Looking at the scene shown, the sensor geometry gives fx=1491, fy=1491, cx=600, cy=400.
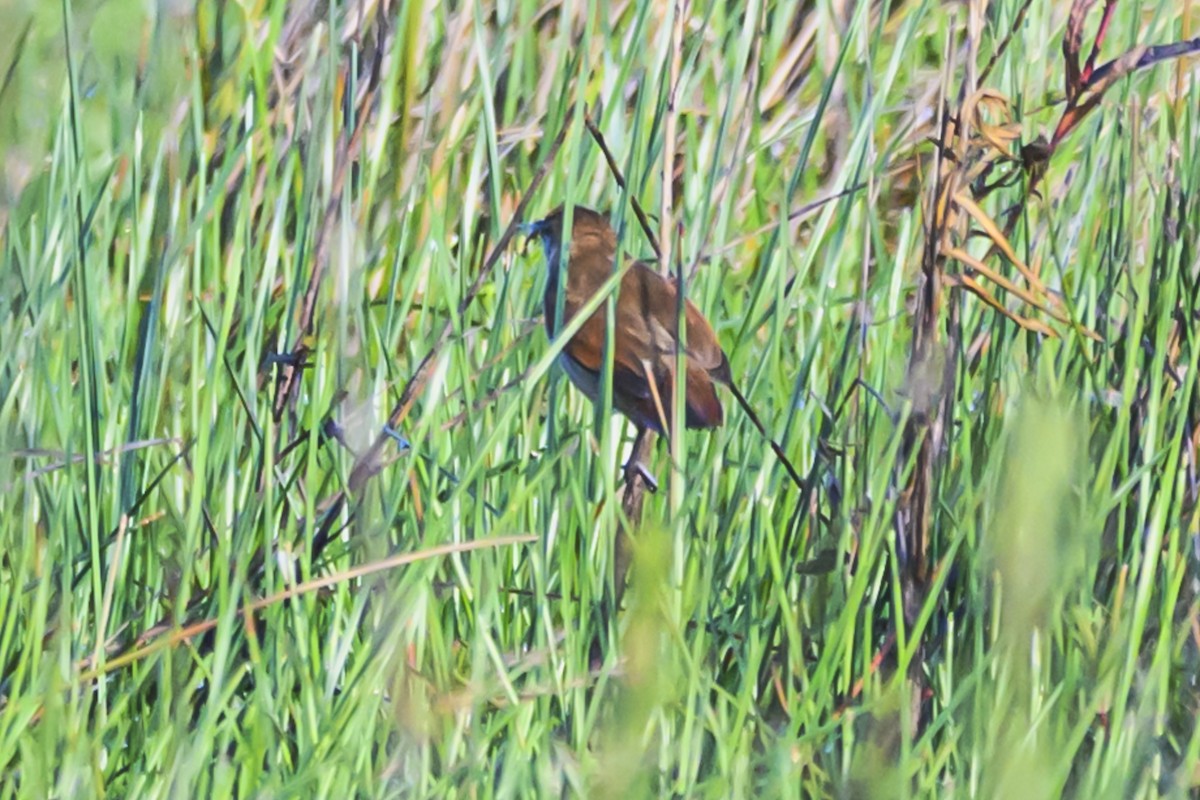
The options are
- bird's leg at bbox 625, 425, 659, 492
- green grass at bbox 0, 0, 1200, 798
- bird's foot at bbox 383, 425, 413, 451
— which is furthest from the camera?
bird's leg at bbox 625, 425, 659, 492

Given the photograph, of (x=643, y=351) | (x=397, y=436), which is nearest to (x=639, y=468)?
(x=643, y=351)

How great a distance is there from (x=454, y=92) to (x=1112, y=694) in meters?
1.07

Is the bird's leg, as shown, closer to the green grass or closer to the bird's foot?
the green grass

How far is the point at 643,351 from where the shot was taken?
1.32 metres

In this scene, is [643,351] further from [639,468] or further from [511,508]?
[511,508]

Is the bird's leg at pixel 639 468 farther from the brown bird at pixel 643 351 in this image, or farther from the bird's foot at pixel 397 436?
the bird's foot at pixel 397 436

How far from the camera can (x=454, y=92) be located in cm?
173

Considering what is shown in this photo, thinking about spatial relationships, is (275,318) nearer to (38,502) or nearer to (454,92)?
(38,502)

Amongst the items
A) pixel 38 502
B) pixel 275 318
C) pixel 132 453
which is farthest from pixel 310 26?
pixel 132 453

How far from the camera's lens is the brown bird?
1.19 meters

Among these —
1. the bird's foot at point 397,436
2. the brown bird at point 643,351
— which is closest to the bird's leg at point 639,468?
the brown bird at point 643,351

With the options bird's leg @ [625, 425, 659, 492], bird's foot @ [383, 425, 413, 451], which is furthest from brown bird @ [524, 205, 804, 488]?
bird's foot @ [383, 425, 413, 451]

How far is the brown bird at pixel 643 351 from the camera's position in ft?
3.90

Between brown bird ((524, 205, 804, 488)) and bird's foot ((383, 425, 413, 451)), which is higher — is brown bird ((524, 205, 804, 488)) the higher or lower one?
the higher one
